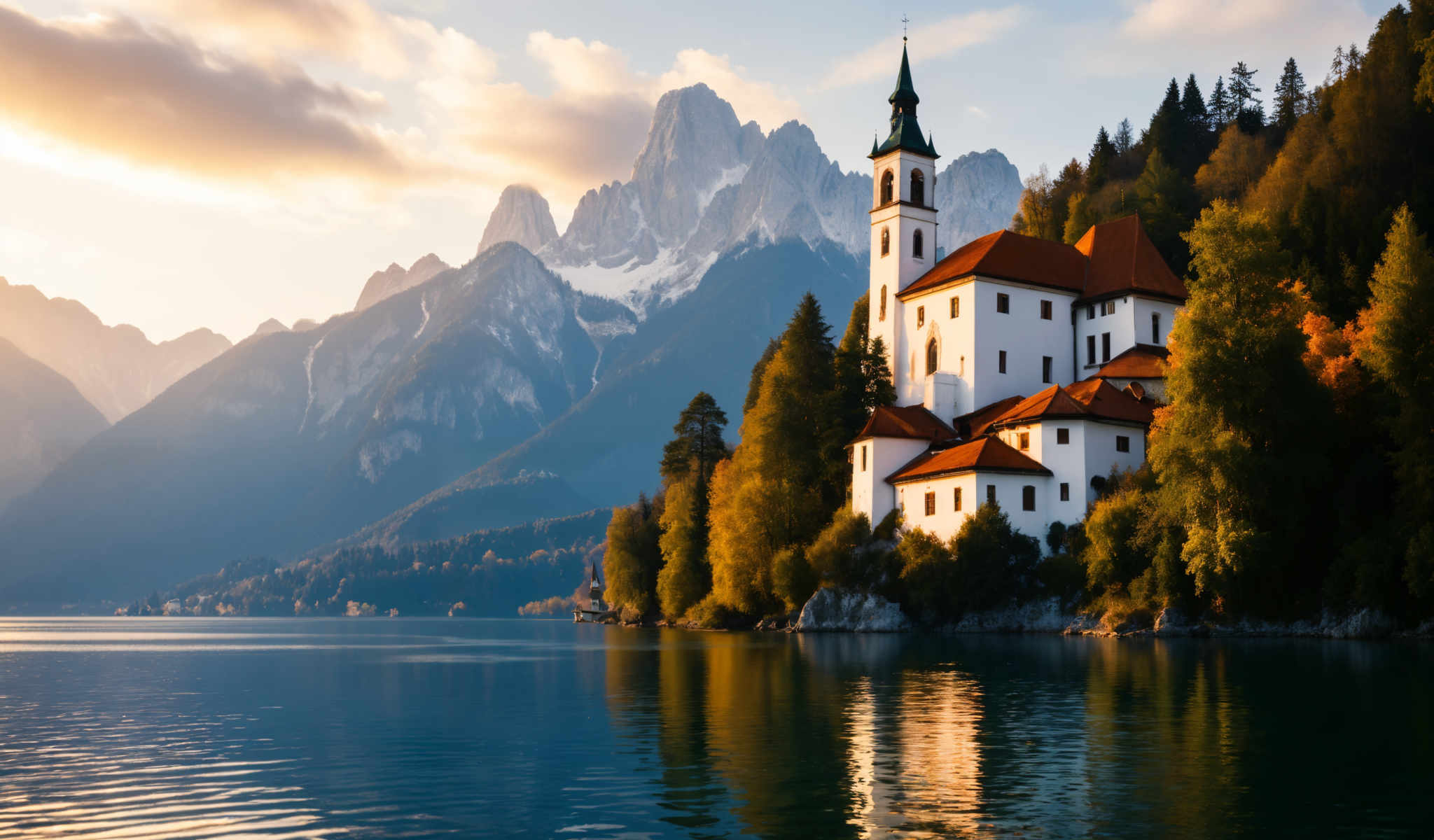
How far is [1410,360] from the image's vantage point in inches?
2116

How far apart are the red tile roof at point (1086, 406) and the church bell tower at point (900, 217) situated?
1838cm

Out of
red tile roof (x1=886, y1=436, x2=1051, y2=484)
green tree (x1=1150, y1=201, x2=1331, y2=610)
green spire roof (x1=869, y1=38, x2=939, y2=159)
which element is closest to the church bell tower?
green spire roof (x1=869, y1=38, x2=939, y2=159)

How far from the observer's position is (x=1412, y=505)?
5347 cm

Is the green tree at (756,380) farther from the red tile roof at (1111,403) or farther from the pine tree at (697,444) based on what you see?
the red tile roof at (1111,403)

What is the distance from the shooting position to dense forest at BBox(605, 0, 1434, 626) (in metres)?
55.6

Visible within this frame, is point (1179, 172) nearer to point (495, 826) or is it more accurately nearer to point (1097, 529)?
point (1097, 529)

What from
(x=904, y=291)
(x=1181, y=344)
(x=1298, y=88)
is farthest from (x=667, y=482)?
(x=1298, y=88)

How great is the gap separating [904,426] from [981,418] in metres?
5.80

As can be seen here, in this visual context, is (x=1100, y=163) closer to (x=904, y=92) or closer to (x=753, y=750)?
(x=904, y=92)

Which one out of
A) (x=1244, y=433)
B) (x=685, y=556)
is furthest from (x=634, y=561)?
(x=1244, y=433)

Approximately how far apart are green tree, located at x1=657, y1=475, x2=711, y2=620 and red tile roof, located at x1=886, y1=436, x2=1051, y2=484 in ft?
77.3

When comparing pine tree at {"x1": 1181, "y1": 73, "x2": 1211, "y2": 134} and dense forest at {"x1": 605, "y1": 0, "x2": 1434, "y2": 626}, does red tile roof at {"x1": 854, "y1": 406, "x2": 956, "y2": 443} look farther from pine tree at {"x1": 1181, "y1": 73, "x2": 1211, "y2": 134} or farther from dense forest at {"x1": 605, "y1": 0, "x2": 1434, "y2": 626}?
pine tree at {"x1": 1181, "y1": 73, "x2": 1211, "y2": 134}

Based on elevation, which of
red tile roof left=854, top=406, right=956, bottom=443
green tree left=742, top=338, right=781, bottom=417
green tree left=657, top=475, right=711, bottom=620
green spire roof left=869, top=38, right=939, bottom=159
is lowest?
green tree left=657, top=475, right=711, bottom=620

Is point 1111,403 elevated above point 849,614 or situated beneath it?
elevated above
